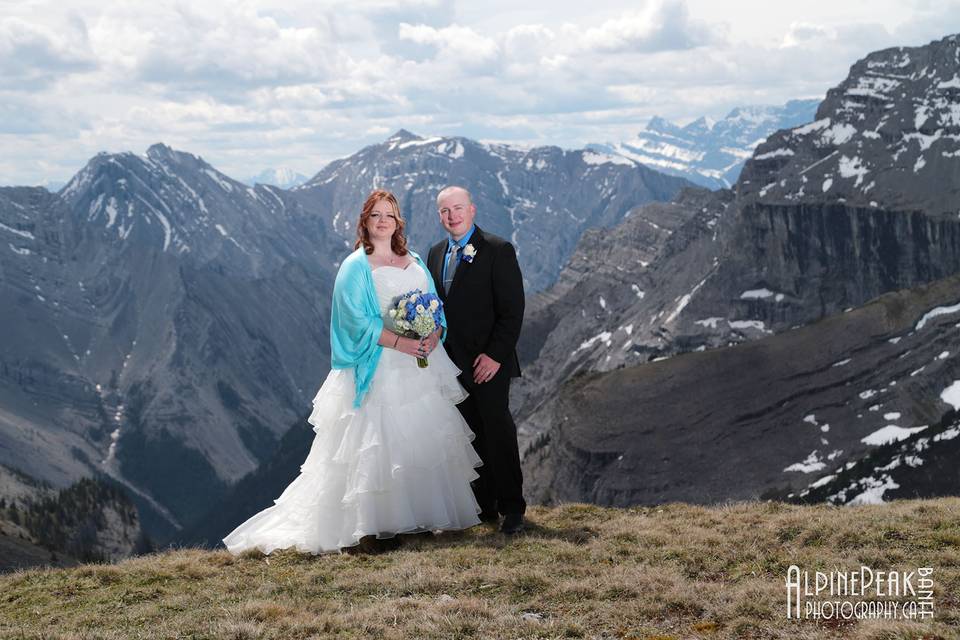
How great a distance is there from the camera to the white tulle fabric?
15.9 m

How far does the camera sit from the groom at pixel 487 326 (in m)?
16.1

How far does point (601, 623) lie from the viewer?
11.2 meters

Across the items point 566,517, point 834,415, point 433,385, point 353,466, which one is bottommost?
point 834,415

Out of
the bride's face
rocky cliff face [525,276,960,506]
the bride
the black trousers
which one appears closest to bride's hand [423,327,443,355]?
the bride

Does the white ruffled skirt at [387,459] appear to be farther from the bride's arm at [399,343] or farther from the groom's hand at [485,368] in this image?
the groom's hand at [485,368]

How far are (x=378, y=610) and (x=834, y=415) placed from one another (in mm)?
141663

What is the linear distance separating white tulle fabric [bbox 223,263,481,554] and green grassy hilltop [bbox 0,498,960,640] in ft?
1.71

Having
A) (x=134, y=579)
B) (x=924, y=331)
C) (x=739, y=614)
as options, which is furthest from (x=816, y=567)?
(x=924, y=331)

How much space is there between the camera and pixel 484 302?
53.6ft

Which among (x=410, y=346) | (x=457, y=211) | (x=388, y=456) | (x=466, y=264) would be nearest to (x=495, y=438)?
(x=388, y=456)

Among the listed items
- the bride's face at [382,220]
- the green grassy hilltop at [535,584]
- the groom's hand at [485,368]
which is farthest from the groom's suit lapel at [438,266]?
the green grassy hilltop at [535,584]

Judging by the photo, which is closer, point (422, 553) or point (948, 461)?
point (422, 553)

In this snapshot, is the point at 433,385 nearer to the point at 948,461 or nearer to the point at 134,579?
the point at 134,579

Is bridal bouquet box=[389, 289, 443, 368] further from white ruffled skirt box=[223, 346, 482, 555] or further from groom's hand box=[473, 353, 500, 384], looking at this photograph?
groom's hand box=[473, 353, 500, 384]
